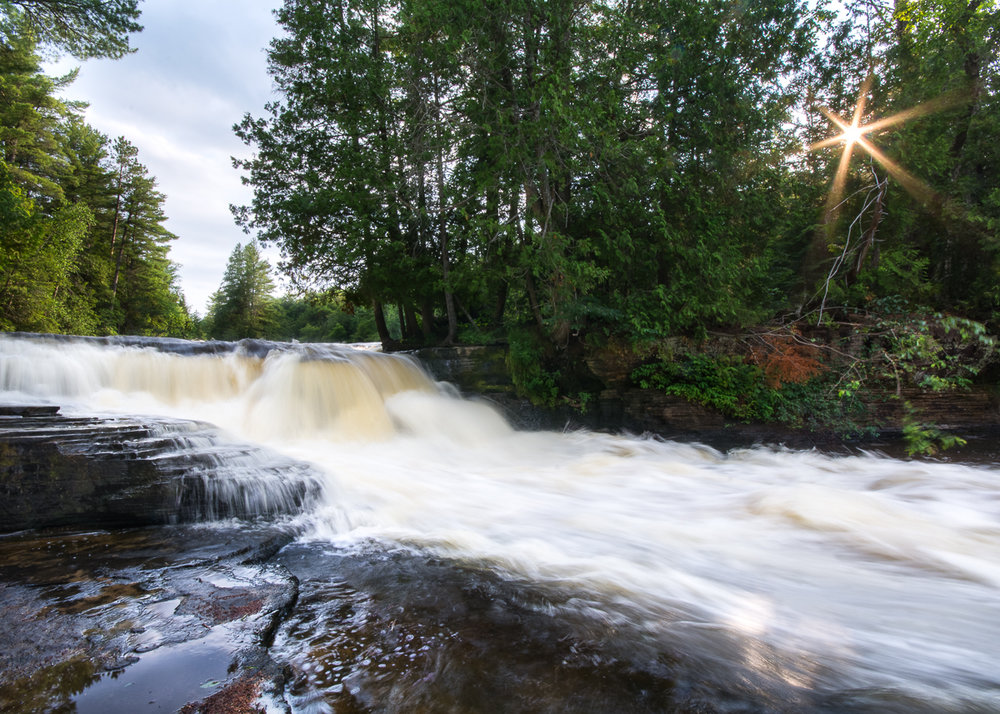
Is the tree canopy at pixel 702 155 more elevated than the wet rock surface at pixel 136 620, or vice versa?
the tree canopy at pixel 702 155

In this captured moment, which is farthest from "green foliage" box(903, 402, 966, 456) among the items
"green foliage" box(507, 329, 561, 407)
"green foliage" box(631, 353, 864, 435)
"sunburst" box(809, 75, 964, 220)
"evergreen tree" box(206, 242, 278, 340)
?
"evergreen tree" box(206, 242, 278, 340)

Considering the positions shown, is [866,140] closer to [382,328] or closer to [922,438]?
[922,438]

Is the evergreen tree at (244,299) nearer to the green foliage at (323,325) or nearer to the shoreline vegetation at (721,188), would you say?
the green foliage at (323,325)

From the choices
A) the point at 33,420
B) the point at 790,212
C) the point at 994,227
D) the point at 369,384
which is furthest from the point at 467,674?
the point at 994,227

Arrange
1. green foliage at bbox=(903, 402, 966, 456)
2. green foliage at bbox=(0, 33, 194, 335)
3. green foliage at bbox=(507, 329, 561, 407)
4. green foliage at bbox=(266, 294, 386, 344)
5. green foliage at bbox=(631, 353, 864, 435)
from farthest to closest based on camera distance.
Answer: green foliage at bbox=(266, 294, 386, 344) → green foliage at bbox=(0, 33, 194, 335) → green foliage at bbox=(507, 329, 561, 407) → green foliage at bbox=(631, 353, 864, 435) → green foliage at bbox=(903, 402, 966, 456)

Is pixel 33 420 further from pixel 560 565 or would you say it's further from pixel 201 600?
pixel 560 565

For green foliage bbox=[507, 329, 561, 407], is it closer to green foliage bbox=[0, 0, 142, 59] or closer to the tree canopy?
the tree canopy

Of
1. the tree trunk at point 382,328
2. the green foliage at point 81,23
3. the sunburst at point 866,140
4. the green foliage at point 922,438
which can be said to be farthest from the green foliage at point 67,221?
the green foliage at point 922,438

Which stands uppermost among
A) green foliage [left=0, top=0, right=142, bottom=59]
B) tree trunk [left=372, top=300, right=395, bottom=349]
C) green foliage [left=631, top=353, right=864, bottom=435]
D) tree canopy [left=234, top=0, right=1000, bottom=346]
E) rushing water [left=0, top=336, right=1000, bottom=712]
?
green foliage [left=0, top=0, right=142, bottom=59]

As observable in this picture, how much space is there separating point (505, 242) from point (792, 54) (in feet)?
24.7

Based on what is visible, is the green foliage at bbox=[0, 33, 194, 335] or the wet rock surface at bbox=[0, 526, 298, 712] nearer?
the wet rock surface at bbox=[0, 526, 298, 712]

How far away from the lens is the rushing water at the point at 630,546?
7.37 feet

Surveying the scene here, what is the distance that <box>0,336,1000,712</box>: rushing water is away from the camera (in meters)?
2.25

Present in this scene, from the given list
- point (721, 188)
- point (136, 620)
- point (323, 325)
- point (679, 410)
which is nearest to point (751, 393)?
point (679, 410)
